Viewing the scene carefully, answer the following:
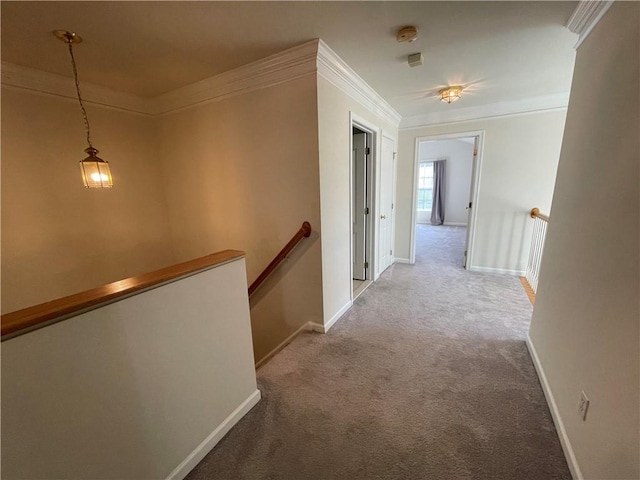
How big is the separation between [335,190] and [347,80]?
1.02 meters

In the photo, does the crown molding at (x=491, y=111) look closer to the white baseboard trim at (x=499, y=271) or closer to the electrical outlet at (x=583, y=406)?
the white baseboard trim at (x=499, y=271)

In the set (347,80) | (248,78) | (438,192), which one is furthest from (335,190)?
(438,192)

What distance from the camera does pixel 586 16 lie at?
1477mm

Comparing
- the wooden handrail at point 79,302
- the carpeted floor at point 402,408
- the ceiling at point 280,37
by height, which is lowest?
the carpeted floor at point 402,408

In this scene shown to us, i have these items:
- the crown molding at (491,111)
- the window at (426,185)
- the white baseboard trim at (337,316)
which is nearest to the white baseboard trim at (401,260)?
the white baseboard trim at (337,316)

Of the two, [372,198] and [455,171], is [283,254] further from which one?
[455,171]

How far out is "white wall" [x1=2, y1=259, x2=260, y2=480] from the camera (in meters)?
0.80

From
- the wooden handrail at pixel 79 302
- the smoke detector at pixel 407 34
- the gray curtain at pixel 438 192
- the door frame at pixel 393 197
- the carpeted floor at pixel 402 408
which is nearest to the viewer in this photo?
the wooden handrail at pixel 79 302

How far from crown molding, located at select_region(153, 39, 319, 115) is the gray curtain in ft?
23.0

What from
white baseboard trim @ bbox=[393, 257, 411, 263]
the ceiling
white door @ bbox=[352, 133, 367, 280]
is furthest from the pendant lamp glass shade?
white baseboard trim @ bbox=[393, 257, 411, 263]

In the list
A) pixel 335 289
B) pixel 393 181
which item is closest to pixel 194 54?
pixel 335 289

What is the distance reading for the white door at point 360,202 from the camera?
10.7 feet

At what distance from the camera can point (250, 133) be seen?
235cm

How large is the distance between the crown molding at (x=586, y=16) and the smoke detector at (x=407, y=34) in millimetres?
890
